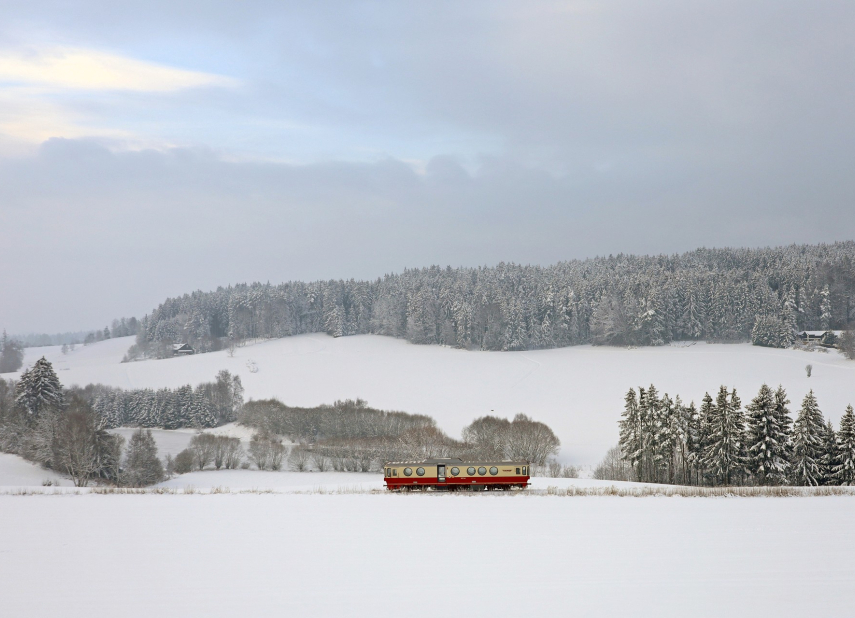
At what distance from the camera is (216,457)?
214 ft

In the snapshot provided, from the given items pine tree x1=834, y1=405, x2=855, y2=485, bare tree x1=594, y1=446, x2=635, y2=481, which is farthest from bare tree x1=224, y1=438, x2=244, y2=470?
pine tree x1=834, y1=405, x2=855, y2=485

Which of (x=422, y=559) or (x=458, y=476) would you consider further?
(x=458, y=476)

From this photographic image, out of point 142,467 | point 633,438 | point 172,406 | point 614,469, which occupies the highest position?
point 633,438

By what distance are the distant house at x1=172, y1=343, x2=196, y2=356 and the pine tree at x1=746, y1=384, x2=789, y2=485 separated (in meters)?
126

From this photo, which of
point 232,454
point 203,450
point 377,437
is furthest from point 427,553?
point 232,454

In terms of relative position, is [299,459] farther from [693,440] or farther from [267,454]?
[693,440]

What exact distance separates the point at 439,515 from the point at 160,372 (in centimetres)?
10796

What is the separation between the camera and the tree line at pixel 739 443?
39.4 m

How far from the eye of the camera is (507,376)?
99312 mm

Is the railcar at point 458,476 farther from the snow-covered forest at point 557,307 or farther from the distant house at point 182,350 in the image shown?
the distant house at point 182,350

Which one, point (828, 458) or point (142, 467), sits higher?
point (828, 458)

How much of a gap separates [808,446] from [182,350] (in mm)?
130216

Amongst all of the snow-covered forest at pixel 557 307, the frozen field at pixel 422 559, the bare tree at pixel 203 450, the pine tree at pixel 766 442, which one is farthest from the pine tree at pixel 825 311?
the frozen field at pixel 422 559

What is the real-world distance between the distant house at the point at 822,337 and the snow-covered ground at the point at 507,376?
231 inches
